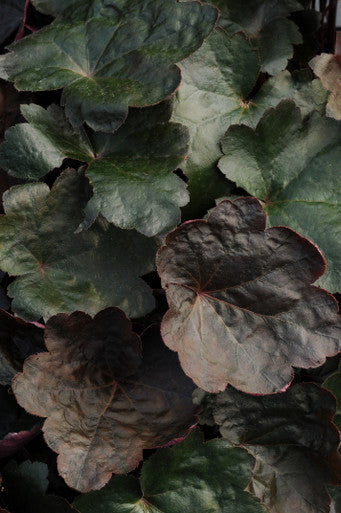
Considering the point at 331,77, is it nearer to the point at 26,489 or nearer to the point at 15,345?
the point at 15,345

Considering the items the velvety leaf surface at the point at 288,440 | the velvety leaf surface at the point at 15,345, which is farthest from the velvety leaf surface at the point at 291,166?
the velvety leaf surface at the point at 15,345

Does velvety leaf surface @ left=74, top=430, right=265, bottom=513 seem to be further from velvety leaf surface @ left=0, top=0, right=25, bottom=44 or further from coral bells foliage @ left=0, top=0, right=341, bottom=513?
velvety leaf surface @ left=0, top=0, right=25, bottom=44

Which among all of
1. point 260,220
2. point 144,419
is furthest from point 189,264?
point 144,419

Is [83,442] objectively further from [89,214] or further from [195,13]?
[195,13]

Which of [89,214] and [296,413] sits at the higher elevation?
[89,214]

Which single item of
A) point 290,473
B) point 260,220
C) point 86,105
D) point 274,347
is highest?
point 86,105

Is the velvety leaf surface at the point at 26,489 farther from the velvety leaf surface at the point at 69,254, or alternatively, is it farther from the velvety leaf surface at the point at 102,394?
the velvety leaf surface at the point at 69,254

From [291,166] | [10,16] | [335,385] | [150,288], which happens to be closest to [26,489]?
[150,288]
